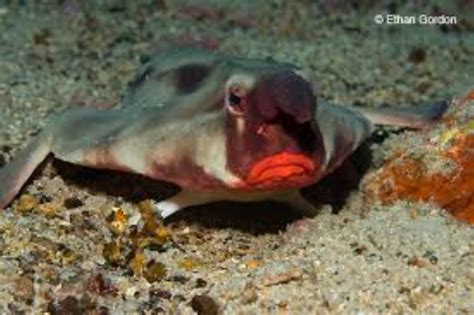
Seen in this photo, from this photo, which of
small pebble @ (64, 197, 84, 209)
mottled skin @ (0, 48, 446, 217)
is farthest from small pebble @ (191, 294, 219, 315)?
small pebble @ (64, 197, 84, 209)

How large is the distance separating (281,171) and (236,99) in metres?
0.45

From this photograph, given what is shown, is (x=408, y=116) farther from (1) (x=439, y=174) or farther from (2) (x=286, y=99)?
(2) (x=286, y=99)

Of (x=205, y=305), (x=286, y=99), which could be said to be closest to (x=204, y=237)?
(x=205, y=305)

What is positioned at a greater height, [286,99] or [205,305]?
[286,99]

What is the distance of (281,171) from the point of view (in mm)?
3465

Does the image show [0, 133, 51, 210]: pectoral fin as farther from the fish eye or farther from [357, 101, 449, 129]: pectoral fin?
[357, 101, 449, 129]: pectoral fin

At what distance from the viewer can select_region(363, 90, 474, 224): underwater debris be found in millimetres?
4043

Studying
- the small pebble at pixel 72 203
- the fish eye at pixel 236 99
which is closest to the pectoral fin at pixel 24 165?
the small pebble at pixel 72 203

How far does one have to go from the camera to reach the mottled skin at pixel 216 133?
3402mm

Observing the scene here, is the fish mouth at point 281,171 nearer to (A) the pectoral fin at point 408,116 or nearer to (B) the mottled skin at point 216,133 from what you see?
(B) the mottled skin at point 216,133

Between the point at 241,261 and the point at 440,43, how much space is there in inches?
220

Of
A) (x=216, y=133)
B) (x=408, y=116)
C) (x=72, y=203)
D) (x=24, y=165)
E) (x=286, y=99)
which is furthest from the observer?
(x=408, y=116)

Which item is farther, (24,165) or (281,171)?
(24,165)

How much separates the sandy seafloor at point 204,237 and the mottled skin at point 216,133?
0.90 ft
